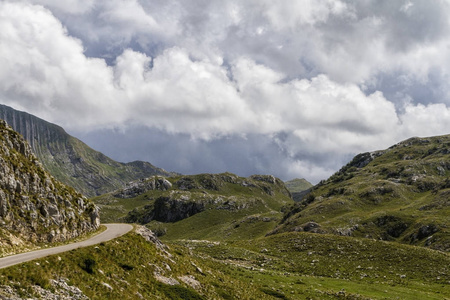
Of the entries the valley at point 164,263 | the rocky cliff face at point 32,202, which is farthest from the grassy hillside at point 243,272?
the rocky cliff face at point 32,202

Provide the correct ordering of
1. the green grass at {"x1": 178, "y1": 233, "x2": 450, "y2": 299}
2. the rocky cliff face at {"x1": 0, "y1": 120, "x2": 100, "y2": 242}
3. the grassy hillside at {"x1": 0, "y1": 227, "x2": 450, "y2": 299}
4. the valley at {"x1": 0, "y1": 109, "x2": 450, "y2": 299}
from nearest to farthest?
the grassy hillside at {"x1": 0, "y1": 227, "x2": 450, "y2": 299}
the valley at {"x1": 0, "y1": 109, "x2": 450, "y2": 299}
the rocky cliff face at {"x1": 0, "y1": 120, "x2": 100, "y2": 242}
the green grass at {"x1": 178, "y1": 233, "x2": 450, "y2": 299}

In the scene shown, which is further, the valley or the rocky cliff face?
the rocky cliff face

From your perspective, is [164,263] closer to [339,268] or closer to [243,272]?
[243,272]

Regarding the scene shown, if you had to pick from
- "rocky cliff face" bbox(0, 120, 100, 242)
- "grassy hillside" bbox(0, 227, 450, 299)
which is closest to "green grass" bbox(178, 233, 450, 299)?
"grassy hillside" bbox(0, 227, 450, 299)

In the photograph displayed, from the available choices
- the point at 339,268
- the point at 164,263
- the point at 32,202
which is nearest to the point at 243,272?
the point at 164,263

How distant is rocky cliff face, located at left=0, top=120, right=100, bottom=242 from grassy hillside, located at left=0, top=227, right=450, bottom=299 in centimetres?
1248

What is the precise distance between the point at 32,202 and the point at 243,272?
37.6 meters

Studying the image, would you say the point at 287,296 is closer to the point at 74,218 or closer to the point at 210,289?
the point at 210,289

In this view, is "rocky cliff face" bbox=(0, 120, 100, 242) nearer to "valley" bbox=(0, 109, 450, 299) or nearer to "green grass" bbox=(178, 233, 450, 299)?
"valley" bbox=(0, 109, 450, 299)

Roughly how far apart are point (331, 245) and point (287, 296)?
48.7 m

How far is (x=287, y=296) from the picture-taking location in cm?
4372

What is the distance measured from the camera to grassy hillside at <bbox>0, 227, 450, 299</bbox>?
23391 millimetres

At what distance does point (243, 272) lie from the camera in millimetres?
57250

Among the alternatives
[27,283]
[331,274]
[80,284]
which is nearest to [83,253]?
[80,284]
